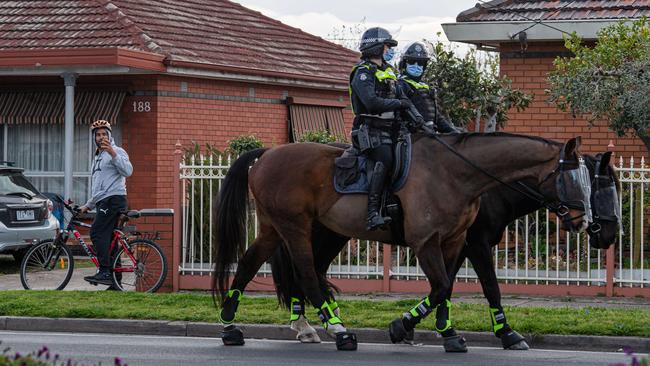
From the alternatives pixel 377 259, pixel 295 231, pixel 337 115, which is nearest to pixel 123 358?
pixel 295 231

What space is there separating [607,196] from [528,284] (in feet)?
15.0

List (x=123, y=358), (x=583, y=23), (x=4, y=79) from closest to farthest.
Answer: (x=123, y=358) → (x=583, y=23) → (x=4, y=79)

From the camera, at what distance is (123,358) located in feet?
35.8

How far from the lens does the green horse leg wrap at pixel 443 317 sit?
11.4 m

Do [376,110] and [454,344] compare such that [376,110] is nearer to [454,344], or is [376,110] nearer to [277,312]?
[454,344]

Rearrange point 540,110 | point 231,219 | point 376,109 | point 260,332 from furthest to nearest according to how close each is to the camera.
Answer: point 540,110, point 260,332, point 231,219, point 376,109

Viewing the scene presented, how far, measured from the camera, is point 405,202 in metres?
11.3

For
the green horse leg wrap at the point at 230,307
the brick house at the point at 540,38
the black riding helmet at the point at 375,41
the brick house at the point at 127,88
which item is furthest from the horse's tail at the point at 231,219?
the brick house at the point at 127,88

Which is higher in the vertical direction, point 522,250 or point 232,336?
point 522,250

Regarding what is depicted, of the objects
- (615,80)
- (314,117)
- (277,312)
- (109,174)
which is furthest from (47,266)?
(314,117)

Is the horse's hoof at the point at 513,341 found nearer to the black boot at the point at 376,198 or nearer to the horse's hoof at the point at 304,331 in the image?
the black boot at the point at 376,198

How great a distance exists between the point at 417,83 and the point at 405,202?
1289 millimetres

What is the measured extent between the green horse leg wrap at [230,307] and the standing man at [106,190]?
13.2 ft

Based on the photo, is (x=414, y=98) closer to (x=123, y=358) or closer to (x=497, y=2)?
(x=123, y=358)
